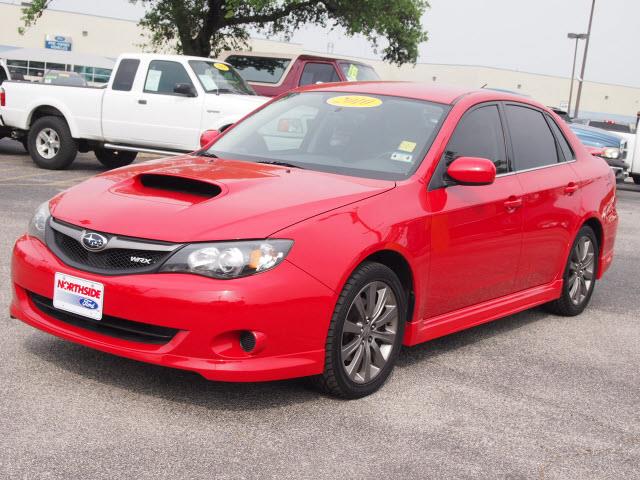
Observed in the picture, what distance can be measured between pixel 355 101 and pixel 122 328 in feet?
7.41

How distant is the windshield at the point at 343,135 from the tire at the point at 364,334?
0.69 m

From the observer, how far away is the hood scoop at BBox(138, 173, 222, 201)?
4.67 meters

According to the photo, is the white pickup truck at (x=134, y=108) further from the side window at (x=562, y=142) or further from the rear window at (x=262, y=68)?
the side window at (x=562, y=142)

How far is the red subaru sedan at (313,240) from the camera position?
13.8 ft

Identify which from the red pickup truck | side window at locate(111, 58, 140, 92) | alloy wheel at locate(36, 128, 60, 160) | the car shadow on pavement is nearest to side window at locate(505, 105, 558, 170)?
side window at locate(111, 58, 140, 92)

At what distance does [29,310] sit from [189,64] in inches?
401

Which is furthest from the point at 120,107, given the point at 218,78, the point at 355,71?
the point at 355,71

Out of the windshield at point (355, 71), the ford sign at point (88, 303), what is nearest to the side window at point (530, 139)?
the ford sign at point (88, 303)

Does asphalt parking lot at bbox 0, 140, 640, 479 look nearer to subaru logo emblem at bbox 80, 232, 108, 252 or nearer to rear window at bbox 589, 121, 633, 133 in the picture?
subaru logo emblem at bbox 80, 232, 108, 252

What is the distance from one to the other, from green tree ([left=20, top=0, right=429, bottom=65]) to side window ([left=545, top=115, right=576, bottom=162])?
19836 mm

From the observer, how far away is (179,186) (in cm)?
482

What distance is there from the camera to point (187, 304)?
4.12 m

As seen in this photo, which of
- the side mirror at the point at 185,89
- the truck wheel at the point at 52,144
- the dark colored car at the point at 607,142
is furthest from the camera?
the dark colored car at the point at 607,142

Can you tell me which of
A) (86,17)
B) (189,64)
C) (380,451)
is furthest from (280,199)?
(86,17)
